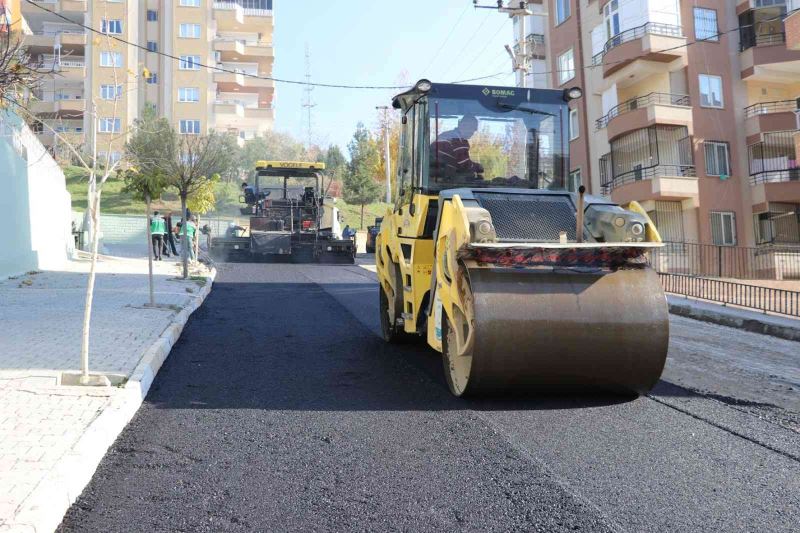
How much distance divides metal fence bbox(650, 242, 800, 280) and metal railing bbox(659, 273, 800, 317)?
4533 millimetres

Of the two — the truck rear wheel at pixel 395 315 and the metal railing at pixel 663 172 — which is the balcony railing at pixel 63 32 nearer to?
the metal railing at pixel 663 172

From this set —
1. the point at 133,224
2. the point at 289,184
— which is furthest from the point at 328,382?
the point at 133,224

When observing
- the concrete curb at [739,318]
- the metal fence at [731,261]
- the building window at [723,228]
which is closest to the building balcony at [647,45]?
the building window at [723,228]

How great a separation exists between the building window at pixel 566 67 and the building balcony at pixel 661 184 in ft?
19.3

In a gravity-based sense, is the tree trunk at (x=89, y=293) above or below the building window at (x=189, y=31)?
below

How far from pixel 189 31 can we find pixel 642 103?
1618 inches

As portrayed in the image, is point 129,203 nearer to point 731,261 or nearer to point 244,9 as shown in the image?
point 244,9

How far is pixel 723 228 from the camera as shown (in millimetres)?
24766

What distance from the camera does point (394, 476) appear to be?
13.9 feet

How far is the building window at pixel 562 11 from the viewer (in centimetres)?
2906

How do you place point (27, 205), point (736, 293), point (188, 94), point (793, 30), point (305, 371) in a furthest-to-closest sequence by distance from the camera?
point (188, 94) < point (27, 205) < point (793, 30) < point (736, 293) < point (305, 371)

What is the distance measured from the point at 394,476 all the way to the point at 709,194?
23.1m

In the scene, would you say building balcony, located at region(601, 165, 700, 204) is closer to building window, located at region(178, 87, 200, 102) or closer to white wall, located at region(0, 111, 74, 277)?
white wall, located at region(0, 111, 74, 277)

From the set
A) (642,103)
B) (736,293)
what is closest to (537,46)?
(642,103)
